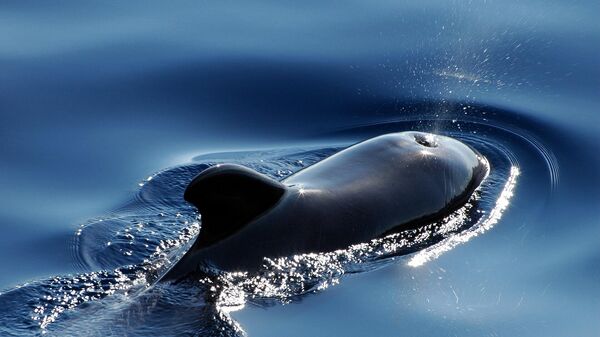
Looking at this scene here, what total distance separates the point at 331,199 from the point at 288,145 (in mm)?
2512

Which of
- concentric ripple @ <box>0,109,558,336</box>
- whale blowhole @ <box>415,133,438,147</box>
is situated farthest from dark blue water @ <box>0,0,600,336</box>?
whale blowhole @ <box>415,133,438,147</box>

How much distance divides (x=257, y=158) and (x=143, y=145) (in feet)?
3.84

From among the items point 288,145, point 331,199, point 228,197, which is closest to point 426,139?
point 288,145

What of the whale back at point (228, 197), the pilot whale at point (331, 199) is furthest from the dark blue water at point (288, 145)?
the whale back at point (228, 197)

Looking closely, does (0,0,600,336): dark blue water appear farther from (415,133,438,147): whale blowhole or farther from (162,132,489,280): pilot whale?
(415,133,438,147): whale blowhole

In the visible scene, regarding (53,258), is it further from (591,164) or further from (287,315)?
(591,164)

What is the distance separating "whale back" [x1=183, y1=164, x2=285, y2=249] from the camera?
320 inches

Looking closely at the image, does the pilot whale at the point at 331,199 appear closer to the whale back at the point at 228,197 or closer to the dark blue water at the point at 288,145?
the whale back at the point at 228,197

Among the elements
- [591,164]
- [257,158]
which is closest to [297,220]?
[257,158]

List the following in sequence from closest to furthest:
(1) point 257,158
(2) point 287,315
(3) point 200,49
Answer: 1. (2) point 287,315
2. (1) point 257,158
3. (3) point 200,49

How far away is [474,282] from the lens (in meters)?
8.94

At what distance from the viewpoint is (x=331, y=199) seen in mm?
9117

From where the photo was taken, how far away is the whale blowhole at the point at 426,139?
10533 millimetres

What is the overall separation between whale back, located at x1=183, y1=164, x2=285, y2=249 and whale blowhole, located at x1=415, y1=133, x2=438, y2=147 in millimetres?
2215
